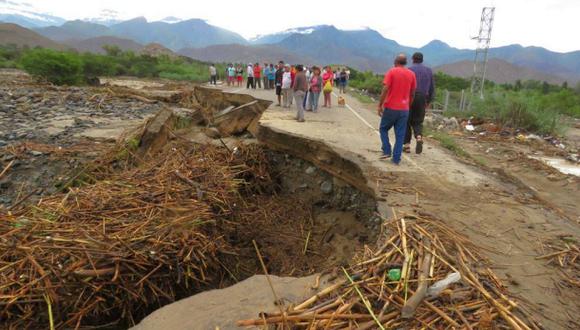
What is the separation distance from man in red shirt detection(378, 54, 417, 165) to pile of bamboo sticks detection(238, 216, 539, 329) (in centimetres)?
312

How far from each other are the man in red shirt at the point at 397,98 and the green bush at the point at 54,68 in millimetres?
17879

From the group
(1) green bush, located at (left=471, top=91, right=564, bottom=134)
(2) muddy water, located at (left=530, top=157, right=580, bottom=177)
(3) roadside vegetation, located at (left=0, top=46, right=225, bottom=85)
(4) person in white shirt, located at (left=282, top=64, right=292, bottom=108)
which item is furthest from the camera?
(3) roadside vegetation, located at (left=0, top=46, right=225, bottom=85)

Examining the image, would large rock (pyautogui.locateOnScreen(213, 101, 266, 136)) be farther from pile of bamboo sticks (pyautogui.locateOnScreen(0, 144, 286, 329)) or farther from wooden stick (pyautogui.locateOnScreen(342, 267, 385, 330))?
wooden stick (pyautogui.locateOnScreen(342, 267, 385, 330))

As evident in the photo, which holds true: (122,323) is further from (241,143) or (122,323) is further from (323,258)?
(241,143)

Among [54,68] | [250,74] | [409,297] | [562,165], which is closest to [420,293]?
[409,297]

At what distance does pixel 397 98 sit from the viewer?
5.64m

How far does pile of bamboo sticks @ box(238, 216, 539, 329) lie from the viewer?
7.09 ft

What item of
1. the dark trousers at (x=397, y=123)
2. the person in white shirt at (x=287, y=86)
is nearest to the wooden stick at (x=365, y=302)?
the dark trousers at (x=397, y=123)

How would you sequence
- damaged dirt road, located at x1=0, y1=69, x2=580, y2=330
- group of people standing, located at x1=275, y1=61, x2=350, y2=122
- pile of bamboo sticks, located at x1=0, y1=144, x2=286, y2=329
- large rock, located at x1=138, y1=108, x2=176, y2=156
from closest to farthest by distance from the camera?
damaged dirt road, located at x1=0, y1=69, x2=580, y2=330 < pile of bamboo sticks, located at x1=0, y1=144, x2=286, y2=329 < large rock, located at x1=138, y1=108, x2=176, y2=156 < group of people standing, located at x1=275, y1=61, x2=350, y2=122

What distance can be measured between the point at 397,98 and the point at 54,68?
18636 mm

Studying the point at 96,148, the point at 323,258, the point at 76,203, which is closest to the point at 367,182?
the point at 323,258

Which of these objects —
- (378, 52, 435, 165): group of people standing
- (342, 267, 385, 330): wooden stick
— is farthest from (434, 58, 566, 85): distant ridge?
(342, 267, 385, 330): wooden stick

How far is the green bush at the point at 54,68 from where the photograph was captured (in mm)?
17953

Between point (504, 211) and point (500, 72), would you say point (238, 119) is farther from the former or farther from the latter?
point (500, 72)
